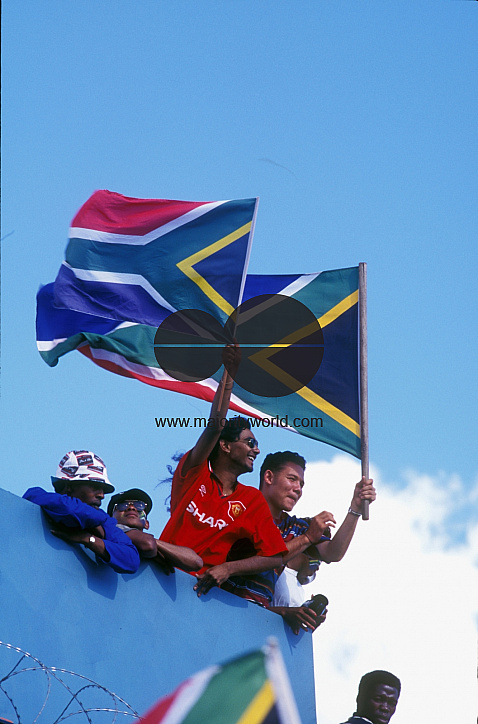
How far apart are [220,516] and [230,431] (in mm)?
746

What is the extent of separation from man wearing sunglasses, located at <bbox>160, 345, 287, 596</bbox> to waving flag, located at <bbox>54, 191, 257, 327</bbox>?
1.60 meters

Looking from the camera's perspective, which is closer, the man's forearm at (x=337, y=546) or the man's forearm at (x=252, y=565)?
the man's forearm at (x=252, y=565)

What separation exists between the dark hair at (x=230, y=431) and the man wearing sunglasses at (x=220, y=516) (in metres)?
0.02

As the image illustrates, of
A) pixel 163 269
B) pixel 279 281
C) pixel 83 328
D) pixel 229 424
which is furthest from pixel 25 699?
pixel 279 281

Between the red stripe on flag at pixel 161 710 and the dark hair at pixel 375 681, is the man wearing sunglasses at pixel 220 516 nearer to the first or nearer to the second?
the dark hair at pixel 375 681

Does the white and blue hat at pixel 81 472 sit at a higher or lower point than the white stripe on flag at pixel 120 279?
lower

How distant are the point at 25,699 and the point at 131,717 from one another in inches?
36.5

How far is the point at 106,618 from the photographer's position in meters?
6.63

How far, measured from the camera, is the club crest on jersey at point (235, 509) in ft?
25.3

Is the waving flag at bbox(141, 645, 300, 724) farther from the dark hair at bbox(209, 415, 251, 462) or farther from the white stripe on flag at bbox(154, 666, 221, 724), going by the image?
the dark hair at bbox(209, 415, 251, 462)

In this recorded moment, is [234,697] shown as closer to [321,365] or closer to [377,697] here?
[377,697]

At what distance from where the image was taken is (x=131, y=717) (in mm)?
6664

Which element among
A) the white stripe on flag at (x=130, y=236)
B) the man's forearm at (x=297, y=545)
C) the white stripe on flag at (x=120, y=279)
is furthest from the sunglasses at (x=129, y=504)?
the white stripe on flag at (x=130, y=236)

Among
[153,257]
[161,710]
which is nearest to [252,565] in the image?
[153,257]
